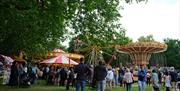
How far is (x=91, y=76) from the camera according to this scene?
29219mm

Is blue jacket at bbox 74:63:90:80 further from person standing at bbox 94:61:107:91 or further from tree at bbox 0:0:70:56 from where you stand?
tree at bbox 0:0:70:56

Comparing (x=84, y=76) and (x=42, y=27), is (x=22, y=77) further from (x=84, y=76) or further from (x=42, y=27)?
(x=84, y=76)

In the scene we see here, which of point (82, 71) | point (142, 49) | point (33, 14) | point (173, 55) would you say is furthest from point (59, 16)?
point (173, 55)

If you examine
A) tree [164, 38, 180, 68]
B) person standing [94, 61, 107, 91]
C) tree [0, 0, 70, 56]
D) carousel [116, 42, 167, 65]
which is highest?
tree [164, 38, 180, 68]

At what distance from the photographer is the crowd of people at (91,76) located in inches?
787

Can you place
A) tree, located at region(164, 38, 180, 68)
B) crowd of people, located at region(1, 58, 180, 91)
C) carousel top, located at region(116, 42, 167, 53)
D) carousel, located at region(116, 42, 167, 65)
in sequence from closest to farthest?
crowd of people, located at region(1, 58, 180, 91), carousel top, located at region(116, 42, 167, 53), carousel, located at region(116, 42, 167, 65), tree, located at region(164, 38, 180, 68)

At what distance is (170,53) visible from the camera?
373 ft

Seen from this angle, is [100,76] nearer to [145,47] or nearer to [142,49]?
[145,47]

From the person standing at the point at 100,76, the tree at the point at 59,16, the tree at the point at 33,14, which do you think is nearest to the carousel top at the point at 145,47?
the tree at the point at 59,16

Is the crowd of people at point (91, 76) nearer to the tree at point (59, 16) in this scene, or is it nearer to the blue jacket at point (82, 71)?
the blue jacket at point (82, 71)

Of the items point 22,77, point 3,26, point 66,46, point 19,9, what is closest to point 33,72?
point 22,77

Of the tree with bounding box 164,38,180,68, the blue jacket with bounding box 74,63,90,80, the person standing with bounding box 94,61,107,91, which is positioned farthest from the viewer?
the tree with bounding box 164,38,180,68

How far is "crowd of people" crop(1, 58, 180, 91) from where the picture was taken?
65.6 feet

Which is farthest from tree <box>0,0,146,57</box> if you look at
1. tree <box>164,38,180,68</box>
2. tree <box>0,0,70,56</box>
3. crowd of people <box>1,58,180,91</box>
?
tree <box>164,38,180,68</box>
